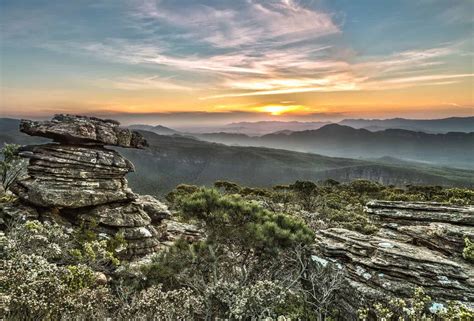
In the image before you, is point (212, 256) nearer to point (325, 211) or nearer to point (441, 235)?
point (441, 235)

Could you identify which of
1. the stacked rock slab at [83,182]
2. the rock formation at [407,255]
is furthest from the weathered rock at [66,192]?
the rock formation at [407,255]

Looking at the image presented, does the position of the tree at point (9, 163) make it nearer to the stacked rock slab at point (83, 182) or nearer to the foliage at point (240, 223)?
the stacked rock slab at point (83, 182)

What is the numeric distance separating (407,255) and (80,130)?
80.2 feet

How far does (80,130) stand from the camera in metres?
25.3

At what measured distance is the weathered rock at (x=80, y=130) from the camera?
25000 mm

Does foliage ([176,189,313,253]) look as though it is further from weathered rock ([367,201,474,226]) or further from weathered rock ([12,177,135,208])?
weathered rock ([12,177,135,208])

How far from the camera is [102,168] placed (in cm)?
2544

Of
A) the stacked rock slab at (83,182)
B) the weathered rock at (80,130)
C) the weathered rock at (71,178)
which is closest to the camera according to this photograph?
the weathered rock at (71,178)

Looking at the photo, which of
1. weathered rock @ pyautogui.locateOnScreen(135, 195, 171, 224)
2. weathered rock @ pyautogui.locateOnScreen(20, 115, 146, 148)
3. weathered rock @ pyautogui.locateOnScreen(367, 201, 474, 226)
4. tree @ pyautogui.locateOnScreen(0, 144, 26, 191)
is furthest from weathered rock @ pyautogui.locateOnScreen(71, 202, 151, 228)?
weathered rock @ pyautogui.locateOnScreen(367, 201, 474, 226)

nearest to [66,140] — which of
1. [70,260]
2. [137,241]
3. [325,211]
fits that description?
[137,241]

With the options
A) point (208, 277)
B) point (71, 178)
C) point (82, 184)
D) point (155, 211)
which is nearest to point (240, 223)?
point (208, 277)

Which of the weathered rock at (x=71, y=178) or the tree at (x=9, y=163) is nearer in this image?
the weathered rock at (x=71, y=178)

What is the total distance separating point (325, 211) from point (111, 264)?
3743cm

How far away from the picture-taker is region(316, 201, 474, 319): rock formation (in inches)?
446
